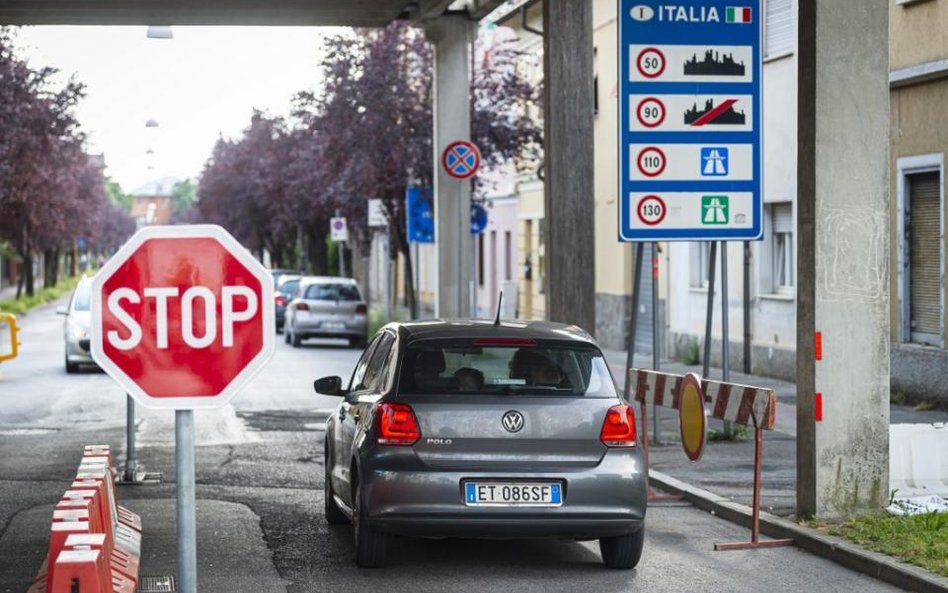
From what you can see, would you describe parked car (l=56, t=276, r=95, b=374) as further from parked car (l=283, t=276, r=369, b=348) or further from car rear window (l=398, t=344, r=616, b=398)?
car rear window (l=398, t=344, r=616, b=398)

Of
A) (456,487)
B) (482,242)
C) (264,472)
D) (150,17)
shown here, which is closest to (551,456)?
(456,487)

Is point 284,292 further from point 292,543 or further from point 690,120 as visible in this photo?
point 292,543

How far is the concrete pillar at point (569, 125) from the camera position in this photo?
684 inches

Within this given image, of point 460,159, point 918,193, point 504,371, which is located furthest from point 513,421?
point 460,159

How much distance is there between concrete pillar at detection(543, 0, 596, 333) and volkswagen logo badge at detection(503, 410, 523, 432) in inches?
308

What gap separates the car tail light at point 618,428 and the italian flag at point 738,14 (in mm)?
6674

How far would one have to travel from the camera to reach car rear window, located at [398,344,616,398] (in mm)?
9906

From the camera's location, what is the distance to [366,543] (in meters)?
9.93

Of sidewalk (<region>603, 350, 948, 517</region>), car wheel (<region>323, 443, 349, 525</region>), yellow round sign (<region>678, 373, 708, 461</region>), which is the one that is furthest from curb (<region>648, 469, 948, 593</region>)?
car wheel (<region>323, 443, 349, 525</region>)

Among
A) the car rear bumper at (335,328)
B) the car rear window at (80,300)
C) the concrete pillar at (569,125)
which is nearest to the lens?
the concrete pillar at (569,125)

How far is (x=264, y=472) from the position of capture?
1502cm

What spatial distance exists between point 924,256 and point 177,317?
1701 centimetres

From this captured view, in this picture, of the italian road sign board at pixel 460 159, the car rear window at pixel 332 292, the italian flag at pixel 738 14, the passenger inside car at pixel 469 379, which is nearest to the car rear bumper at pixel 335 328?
the car rear window at pixel 332 292

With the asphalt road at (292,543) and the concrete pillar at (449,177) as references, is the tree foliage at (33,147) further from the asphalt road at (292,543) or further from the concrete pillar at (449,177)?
the asphalt road at (292,543)
